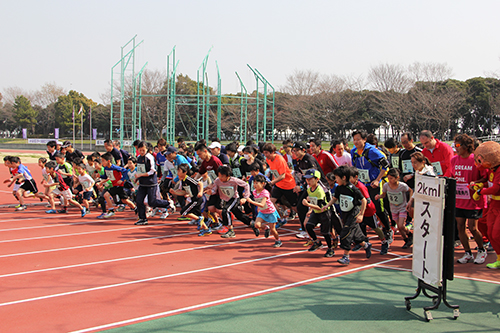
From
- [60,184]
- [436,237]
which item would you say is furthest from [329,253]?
[60,184]

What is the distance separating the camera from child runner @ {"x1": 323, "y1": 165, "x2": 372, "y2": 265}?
6.52 meters

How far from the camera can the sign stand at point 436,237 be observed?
426 centimetres

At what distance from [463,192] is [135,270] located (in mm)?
5245

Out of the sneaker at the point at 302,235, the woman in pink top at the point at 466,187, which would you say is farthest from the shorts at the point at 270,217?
the woman in pink top at the point at 466,187

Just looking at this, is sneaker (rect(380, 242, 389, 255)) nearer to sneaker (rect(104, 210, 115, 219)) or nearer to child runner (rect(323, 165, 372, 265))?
child runner (rect(323, 165, 372, 265))

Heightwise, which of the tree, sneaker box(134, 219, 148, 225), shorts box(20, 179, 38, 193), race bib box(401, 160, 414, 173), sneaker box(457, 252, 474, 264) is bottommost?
sneaker box(134, 219, 148, 225)

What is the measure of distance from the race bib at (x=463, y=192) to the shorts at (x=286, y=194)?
3523 mm

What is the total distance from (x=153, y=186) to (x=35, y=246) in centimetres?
297

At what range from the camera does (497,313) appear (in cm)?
453

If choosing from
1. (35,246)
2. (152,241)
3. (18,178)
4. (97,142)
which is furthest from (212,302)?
(97,142)

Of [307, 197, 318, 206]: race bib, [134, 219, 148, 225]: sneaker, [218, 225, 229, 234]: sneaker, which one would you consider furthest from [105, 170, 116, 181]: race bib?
[307, 197, 318, 206]: race bib

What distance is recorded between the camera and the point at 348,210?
21.8 feet

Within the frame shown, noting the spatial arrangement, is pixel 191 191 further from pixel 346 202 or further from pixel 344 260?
pixel 344 260

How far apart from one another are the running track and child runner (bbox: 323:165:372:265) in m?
0.38
